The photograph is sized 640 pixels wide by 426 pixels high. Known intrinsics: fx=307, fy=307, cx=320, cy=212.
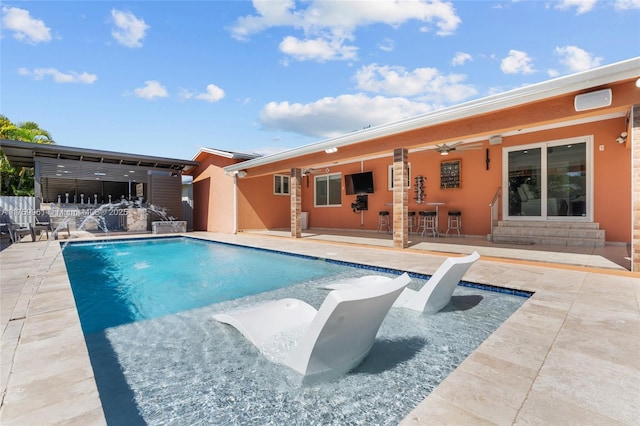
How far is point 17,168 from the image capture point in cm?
1617

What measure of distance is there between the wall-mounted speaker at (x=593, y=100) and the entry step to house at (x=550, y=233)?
4274mm

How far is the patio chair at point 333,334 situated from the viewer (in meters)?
1.90

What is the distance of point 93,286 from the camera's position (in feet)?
16.6

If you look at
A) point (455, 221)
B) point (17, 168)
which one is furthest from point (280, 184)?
point (17, 168)

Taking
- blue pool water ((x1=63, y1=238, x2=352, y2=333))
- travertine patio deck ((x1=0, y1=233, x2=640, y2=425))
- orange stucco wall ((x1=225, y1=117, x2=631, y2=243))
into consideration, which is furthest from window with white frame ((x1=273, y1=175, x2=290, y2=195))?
travertine patio deck ((x1=0, y1=233, x2=640, y2=425))

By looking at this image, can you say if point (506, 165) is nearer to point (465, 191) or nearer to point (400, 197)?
point (465, 191)

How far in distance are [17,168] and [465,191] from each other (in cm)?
2160

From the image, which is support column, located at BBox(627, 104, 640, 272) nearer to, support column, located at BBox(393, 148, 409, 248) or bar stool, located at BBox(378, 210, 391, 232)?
support column, located at BBox(393, 148, 409, 248)

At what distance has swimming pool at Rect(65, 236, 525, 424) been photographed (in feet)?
5.98

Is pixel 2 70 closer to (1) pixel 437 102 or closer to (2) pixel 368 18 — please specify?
(2) pixel 368 18

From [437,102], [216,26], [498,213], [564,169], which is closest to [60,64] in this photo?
[216,26]

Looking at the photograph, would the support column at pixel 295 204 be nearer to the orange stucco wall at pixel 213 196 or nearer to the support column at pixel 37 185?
the orange stucco wall at pixel 213 196

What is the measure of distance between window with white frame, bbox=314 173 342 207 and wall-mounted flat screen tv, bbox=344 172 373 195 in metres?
0.77

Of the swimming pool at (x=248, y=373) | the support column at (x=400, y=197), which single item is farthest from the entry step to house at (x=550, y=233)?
the swimming pool at (x=248, y=373)
